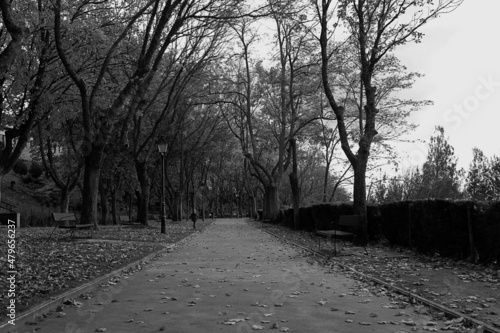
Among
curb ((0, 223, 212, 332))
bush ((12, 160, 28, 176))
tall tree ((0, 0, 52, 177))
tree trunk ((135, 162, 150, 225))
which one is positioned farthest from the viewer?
bush ((12, 160, 28, 176))

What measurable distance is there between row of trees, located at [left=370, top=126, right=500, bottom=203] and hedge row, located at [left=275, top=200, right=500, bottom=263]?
50.9ft

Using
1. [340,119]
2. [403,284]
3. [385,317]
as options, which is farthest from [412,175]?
[385,317]

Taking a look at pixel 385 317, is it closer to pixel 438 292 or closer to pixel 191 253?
pixel 438 292

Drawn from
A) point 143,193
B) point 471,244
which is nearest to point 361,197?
point 471,244

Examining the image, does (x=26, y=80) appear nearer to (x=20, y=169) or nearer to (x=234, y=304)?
(x=234, y=304)

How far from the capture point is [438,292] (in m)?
7.89

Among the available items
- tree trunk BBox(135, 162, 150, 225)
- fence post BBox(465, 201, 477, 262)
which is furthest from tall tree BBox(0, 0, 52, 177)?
fence post BBox(465, 201, 477, 262)

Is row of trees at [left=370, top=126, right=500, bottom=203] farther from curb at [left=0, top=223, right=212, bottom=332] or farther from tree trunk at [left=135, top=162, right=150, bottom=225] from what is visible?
curb at [left=0, top=223, right=212, bottom=332]

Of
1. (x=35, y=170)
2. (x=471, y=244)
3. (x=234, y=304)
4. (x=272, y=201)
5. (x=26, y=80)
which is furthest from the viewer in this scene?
(x=35, y=170)

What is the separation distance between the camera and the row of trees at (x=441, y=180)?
35469 mm

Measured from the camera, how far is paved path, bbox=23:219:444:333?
19.2 feet

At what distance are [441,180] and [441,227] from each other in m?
25.8

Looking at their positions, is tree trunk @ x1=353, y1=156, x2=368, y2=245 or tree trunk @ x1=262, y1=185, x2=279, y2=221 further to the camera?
tree trunk @ x1=262, y1=185, x2=279, y2=221

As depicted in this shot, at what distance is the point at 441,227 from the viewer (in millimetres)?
12742
